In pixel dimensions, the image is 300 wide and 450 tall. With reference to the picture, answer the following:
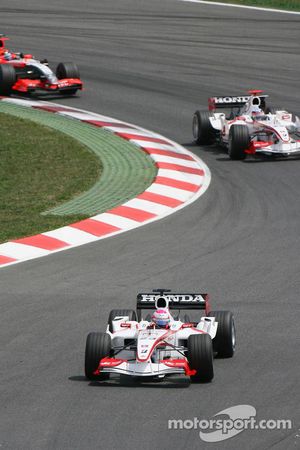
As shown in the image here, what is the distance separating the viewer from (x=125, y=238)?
17.9 metres

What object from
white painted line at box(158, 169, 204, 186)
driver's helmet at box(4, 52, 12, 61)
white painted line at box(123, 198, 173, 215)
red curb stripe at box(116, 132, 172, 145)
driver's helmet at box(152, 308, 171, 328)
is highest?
driver's helmet at box(152, 308, 171, 328)

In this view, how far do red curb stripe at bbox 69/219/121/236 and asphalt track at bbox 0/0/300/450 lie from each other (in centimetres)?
39

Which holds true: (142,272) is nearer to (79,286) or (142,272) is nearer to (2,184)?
(79,286)

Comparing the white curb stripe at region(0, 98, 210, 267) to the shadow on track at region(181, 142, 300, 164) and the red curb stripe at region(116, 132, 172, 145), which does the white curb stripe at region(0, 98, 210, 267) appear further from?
the shadow on track at region(181, 142, 300, 164)

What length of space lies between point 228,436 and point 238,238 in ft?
27.3

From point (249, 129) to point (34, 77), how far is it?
7.92 meters

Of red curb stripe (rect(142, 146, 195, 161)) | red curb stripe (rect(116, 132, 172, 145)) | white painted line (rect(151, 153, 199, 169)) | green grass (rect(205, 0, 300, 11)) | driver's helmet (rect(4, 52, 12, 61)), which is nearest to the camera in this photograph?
white painted line (rect(151, 153, 199, 169))

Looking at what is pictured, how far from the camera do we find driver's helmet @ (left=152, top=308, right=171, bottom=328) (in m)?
11.9

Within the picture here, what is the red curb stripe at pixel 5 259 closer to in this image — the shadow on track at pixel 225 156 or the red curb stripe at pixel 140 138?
the shadow on track at pixel 225 156

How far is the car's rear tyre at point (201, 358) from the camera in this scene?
11.3 metres

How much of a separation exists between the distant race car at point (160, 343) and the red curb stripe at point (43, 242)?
16.0 ft

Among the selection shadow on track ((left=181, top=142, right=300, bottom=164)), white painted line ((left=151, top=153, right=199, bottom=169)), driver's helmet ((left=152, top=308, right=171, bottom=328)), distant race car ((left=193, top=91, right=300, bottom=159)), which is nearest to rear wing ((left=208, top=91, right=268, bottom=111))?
distant race car ((left=193, top=91, right=300, bottom=159))

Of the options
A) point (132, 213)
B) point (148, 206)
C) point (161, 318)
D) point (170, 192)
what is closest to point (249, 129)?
point (170, 192)

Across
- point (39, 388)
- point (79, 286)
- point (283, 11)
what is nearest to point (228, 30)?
point (283, 11)
